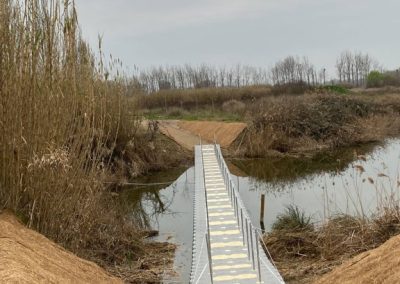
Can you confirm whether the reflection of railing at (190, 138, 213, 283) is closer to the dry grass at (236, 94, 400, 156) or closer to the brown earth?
the brown earth

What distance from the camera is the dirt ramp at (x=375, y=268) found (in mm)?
3490

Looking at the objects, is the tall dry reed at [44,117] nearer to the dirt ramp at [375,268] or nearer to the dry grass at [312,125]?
the dirt ramp at [375,268]

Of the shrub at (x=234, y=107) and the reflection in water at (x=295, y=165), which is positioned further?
the shrub at (x=234, y=107)

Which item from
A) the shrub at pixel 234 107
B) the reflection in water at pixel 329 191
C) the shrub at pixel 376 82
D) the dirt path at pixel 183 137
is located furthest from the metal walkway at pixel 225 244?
the shrub at pixel 376 82

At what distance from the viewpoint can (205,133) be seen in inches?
970

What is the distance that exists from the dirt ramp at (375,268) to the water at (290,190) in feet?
11.7

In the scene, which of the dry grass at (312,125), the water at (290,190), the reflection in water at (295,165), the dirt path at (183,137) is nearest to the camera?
the water at (290,190)

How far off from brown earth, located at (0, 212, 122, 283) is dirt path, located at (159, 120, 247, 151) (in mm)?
17037

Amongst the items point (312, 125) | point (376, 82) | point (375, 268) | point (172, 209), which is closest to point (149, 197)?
point (172, 209)

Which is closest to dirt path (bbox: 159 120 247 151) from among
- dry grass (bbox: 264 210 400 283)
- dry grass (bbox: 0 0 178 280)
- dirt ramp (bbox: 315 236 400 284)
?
dry grass (bbox: 264 210 400 283)

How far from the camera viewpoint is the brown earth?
138 inches

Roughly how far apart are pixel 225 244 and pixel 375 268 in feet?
12.4

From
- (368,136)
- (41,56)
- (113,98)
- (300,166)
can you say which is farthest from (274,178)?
(41,56)

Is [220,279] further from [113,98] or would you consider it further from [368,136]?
[368,136]
